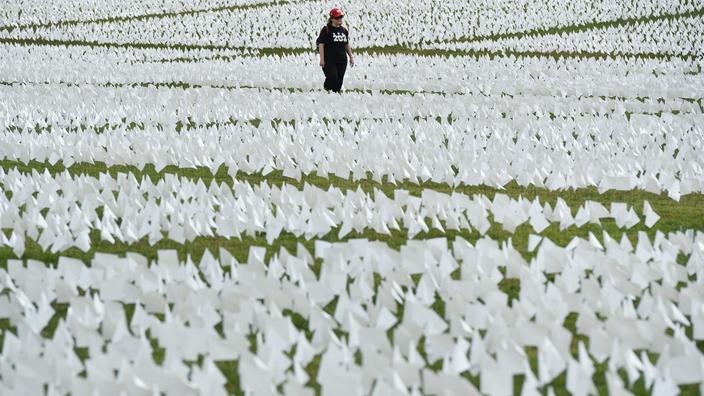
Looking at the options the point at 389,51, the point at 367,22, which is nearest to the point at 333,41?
the point at 389,51

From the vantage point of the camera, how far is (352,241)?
701 cm

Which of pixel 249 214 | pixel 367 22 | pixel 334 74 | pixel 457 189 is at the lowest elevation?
pixel 249 214

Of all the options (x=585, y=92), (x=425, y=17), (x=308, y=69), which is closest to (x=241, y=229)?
(x=585, y=92)

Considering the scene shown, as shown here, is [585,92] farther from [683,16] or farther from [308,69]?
[683,16]

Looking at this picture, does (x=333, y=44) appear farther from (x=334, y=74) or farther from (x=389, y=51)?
(x=389, y=51)

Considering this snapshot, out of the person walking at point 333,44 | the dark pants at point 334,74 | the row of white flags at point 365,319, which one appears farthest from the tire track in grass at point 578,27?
the row of white flags at point 365,319

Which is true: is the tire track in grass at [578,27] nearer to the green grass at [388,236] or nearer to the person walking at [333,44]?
the person walking at [333,44]

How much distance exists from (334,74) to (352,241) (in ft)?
39.6

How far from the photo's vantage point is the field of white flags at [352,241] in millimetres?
4984

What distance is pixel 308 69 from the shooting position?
79.3 ft

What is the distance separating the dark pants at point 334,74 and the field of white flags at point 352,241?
1.64 feet

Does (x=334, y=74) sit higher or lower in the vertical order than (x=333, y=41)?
lower

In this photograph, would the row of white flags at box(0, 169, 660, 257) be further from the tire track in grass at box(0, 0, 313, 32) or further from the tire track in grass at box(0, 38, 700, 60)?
the tire track in grass at box(0, 0, 313, 32)

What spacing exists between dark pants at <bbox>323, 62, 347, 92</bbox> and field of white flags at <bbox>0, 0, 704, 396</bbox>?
0.50 meters
